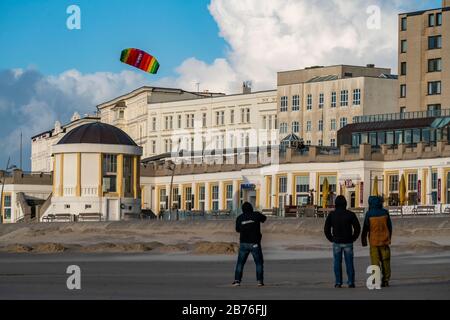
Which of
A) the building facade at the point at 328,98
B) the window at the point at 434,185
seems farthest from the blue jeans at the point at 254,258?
the building facade at the point at 328,98

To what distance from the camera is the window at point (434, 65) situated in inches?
5034

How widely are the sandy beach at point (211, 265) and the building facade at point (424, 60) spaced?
5919 cm

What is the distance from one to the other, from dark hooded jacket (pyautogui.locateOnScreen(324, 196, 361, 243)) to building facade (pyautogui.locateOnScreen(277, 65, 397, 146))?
10836cm

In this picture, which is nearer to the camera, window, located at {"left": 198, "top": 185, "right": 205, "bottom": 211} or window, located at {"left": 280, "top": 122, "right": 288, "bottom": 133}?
window, located at {"left": 198, "top": 185, "right": 205, "bottom": 211}

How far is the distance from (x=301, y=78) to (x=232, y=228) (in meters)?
76.0

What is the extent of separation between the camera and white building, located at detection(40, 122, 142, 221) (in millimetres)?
92562

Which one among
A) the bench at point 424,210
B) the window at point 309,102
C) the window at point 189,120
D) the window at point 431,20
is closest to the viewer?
the bench at point 424,210

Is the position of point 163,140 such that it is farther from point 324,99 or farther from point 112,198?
point 112,198

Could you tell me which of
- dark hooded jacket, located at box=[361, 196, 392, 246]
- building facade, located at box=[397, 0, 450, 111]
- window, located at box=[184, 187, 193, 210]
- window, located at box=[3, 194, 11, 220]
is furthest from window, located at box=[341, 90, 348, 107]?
dark hooded jacket, located at box=[361, 196, 392, 246]

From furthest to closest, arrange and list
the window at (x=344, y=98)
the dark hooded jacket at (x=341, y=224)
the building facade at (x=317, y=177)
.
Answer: the window at (x=344, y=98), the building facade at (x=317, y=177), the dark hooded jacket at (x=341, y=224)

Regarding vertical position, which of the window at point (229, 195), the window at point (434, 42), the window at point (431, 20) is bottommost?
the window at point (229, 195)

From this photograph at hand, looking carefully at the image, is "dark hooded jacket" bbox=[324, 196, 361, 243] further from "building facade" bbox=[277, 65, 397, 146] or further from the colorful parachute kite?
"building facade" bbox=[277, 65, 397, 146]

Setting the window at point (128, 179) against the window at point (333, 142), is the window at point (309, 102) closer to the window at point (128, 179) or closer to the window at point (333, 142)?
the window at point (333, 142)
